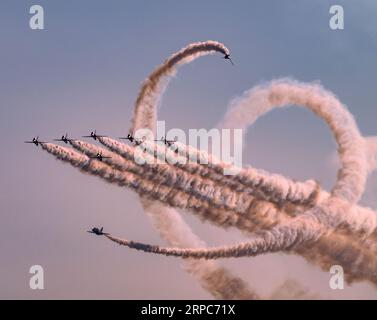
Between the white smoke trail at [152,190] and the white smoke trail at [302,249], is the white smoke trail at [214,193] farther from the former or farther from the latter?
the white smoke trail at [302,249]

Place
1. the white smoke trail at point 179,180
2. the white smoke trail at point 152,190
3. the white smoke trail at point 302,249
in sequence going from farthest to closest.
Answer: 1. the white smoke trail at point 152,190
2. the white smoke trail at point 179,180
3. the white smoke trail at point 302,249

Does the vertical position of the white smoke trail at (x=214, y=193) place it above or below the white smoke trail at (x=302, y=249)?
above

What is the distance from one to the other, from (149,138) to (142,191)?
4.31 metres

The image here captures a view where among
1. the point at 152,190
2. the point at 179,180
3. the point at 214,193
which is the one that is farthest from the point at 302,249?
the point at 152,190

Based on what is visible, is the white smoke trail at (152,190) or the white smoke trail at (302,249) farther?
the white smoke trail at (152,190)

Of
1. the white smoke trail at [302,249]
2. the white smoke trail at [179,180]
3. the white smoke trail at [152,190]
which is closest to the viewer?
the white smoke trail at [302,249]

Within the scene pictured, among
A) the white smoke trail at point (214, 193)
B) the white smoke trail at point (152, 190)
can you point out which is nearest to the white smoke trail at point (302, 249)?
→ the white smoke trail at point (214, 193)

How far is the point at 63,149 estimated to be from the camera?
4416 centimetres

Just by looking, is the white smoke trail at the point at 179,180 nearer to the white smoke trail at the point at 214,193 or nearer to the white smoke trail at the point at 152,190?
the white smoke trail at the point at 214,193

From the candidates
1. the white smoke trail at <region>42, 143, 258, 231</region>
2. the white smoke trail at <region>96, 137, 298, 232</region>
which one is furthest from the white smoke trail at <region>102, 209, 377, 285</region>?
the white smoke trail at <region>42, 143, 258, 231</region>
